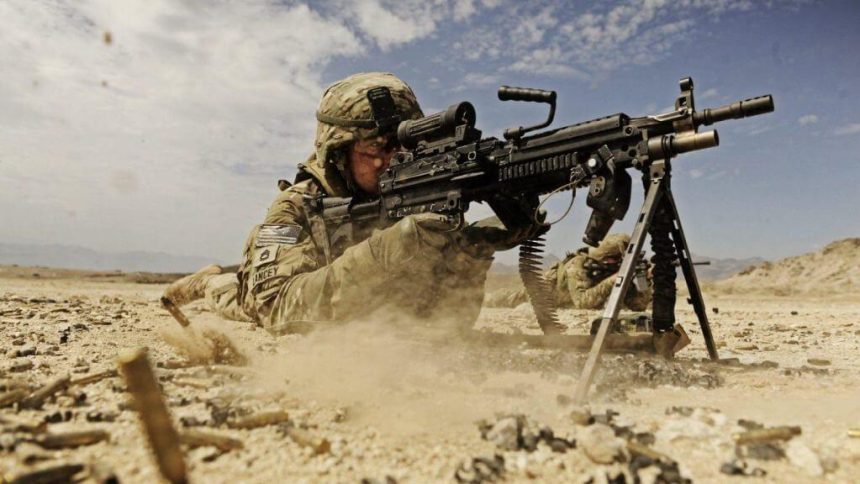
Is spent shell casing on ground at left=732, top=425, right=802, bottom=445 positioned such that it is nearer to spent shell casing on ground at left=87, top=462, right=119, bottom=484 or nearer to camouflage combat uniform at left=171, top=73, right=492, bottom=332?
spent shell casing on ground at left=87, top=462, right=119, bottom=484

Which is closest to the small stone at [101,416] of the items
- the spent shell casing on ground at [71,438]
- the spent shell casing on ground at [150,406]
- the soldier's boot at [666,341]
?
the spent shell casing on ground at [71,438]

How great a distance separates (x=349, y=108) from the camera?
18.4 feet

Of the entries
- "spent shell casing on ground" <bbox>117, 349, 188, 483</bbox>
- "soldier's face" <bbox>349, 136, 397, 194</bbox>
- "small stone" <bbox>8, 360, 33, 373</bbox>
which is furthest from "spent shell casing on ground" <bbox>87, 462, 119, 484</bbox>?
"soldier's face" <bbox>349, 136, 397, 194</bbox>

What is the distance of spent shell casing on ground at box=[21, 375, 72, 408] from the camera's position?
2.37 m

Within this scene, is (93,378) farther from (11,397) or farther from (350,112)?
(350,112)

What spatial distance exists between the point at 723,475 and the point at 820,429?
72cm

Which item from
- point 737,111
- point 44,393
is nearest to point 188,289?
point 44,393

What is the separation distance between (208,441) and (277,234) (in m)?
3.64

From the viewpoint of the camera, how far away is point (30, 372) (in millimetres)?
3145

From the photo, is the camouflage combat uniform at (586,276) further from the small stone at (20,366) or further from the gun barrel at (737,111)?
the small stone at (20,366)

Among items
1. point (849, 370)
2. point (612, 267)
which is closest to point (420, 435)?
point (849, 370)

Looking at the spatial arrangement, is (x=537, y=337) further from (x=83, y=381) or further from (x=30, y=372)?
(x=30, y=372)

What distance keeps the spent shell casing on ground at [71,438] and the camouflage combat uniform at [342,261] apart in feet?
8.45

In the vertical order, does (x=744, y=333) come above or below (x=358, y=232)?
below
